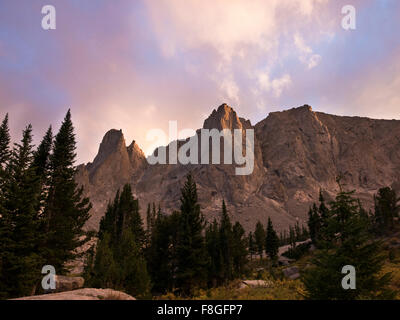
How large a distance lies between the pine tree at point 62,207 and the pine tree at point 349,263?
76.4 feet

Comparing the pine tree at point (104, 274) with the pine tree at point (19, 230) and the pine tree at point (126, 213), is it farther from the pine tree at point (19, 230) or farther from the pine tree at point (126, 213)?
the pine tree at point (126, 213)

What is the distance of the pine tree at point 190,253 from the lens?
1265 inches

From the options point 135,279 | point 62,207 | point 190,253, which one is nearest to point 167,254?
point 190,253

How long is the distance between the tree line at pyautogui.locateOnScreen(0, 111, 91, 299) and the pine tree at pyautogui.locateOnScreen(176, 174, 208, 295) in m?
12.9

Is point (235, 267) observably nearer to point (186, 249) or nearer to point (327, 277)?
point (186, 249)

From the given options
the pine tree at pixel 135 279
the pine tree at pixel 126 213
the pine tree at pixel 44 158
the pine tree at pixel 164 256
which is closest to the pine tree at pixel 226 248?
the pine tree at pixel 164 256

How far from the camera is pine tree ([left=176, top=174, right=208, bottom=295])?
32125 millimetres

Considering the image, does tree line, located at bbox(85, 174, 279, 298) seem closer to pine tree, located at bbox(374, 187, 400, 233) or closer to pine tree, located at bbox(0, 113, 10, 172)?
pine tree, located at bbox(0, 113, 10, 172)

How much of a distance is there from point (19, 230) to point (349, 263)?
22954 mm

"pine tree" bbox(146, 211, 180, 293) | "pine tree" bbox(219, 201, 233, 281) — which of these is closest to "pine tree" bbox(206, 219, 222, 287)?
"pine tree" bbox(219, 201, 233, 281)

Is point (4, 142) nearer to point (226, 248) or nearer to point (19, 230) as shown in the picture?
point (19, 230)

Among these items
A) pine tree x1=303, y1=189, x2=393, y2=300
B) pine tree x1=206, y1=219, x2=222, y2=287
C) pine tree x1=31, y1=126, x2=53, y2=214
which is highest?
pine tree x1=31, y1=126, x2=53, y2=214

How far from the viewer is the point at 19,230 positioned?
2014 cm

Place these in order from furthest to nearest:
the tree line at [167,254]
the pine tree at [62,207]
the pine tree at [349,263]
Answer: the pine tree at [62,207], the tree line at [167,254], the pine tree at [349,263]
